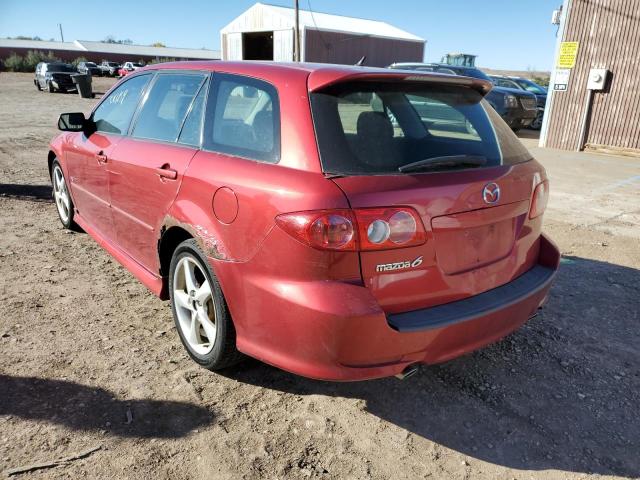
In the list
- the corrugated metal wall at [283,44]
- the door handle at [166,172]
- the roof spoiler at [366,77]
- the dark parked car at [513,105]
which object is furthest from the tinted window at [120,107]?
the corrugated metal wall at [283,44]

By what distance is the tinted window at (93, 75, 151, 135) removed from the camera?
3.81 meters

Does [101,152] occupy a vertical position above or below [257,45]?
below

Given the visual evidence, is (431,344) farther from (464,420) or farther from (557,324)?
(557,324)

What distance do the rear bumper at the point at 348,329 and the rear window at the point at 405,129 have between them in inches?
23.1

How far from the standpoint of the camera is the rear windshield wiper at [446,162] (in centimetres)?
235

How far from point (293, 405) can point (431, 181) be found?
1379 millimetres

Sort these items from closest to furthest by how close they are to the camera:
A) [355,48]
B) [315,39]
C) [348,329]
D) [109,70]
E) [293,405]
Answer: [348,329], [293,405], [315,39], [355,48], [109,70]

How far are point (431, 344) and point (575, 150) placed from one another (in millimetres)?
12353

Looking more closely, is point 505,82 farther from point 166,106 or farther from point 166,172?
point 166,172

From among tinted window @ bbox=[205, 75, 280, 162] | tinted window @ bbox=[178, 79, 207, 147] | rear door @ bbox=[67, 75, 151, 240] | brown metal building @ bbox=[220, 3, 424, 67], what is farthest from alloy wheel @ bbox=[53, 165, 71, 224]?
brown metal building @ bbox=[220, 3, 424, 67]

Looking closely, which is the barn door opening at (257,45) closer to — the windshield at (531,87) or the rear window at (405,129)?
the windshield at (531,87)

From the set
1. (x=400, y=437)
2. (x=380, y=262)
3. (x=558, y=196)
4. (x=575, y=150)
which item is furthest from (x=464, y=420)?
(x=575, y=150)

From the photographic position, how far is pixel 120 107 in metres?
4.04

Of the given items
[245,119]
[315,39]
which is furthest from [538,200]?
[315,39]
